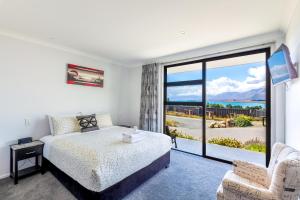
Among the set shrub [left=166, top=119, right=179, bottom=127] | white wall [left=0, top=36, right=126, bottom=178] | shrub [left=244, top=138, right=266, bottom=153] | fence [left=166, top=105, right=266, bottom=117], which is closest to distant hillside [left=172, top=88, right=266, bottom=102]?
fence [left=166, top=105, right=266, bottom=117]

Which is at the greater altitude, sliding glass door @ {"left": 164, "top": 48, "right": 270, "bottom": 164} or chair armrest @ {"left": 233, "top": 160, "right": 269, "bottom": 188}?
sliding glass door @ {"left": 164, "top": 48, "right": 270, "bottom": 164}

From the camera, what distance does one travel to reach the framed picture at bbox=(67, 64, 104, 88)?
3.43 meters

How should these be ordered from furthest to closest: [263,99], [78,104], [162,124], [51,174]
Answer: [162,124]
[78,104]
[263,99]
[51,174]

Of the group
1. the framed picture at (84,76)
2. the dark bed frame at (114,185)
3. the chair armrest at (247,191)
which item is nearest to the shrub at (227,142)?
the dark bed frame at (114,185)

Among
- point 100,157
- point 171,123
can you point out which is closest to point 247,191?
point 100,157

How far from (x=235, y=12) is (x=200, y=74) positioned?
1.77m

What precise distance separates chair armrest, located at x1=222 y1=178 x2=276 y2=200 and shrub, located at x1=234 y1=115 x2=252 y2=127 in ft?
6.66

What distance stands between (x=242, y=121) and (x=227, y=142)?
59 centimetres

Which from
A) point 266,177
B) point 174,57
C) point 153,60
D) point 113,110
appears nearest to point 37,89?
point 113,110

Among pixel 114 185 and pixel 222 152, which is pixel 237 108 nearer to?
pixel 222 152

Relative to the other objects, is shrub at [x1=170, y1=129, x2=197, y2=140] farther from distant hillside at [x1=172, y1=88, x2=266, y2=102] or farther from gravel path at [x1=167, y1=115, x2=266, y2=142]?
distant hillside at [x1=172, y1=88, x2=266, y2=102]

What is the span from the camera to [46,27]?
7.91ft

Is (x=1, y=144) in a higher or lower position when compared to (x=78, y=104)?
lower

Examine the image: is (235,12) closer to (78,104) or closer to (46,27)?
(46,27)
